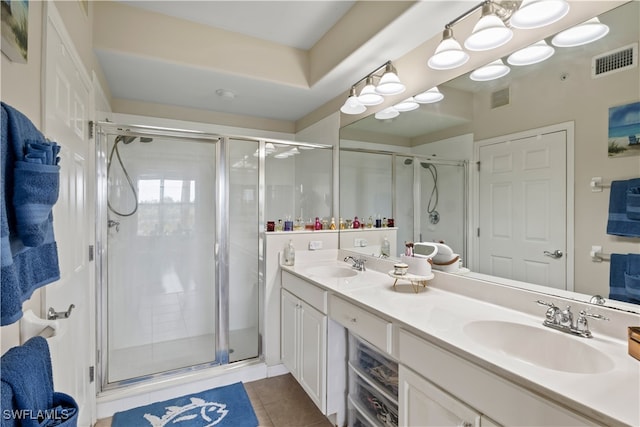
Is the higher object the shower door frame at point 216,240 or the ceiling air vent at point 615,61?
the ceiling air vent at point 615,61

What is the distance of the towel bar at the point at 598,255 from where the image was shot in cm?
116

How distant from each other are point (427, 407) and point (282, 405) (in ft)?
4.48

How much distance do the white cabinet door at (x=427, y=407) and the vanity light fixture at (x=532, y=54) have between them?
4.78ft

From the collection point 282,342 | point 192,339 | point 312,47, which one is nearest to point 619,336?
point 282,342

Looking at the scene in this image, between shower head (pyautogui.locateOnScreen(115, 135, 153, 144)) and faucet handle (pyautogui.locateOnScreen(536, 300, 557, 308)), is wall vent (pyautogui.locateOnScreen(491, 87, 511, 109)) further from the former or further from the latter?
shower head (pyautogui.locateOnScreen(115, 135, 153, 144))

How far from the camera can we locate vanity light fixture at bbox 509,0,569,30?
123 centimetres

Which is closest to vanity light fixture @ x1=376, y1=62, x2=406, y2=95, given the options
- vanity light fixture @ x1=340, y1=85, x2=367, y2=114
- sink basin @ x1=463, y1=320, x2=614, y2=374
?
vanity light fixture @ x1=340, y1=85, x2=367, y2=114

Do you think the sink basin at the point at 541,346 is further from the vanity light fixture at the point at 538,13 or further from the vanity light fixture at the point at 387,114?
the vanity light fixture at the point at 387,114

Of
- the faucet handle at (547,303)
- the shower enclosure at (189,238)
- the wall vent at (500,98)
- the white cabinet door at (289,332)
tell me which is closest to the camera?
the faucet handle at (547,303)

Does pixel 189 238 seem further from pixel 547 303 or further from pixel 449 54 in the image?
pixel 547 303

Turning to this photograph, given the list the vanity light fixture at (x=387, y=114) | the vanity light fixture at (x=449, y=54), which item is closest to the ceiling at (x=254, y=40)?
the vanity light fixture at (x=449, y=54)

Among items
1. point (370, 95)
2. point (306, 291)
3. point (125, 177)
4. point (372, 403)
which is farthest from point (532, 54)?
point (125, 177)

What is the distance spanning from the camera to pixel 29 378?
73cm

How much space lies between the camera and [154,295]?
2834mm
